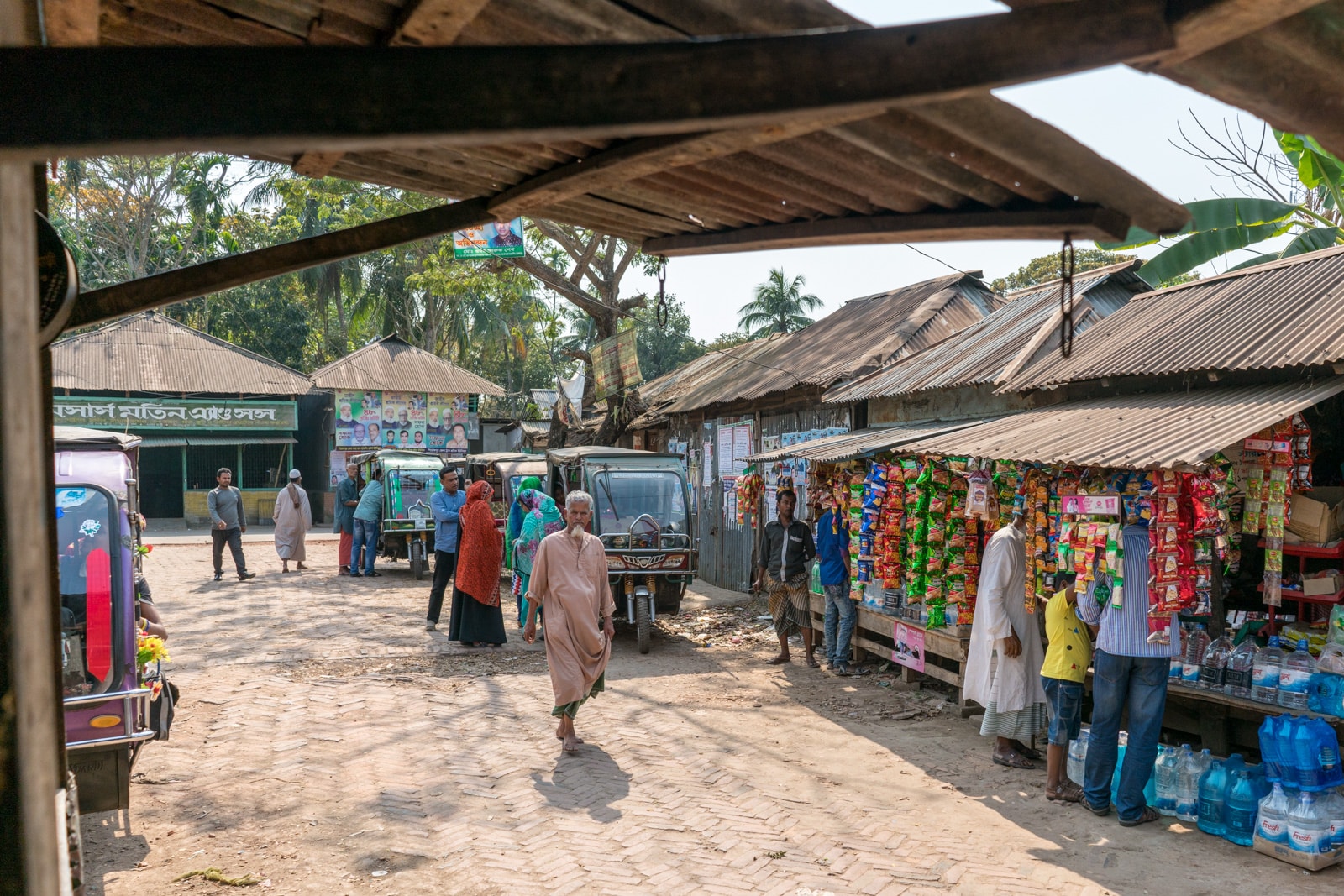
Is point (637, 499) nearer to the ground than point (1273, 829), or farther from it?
farther from it

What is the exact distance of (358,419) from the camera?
96.5 ft

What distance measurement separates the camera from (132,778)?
6.41 m

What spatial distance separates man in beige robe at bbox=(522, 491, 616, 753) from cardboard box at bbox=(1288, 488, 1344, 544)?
16.0ft

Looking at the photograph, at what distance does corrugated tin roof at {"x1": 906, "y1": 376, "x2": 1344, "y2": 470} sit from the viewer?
5.55m

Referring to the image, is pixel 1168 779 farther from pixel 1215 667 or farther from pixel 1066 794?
pixel 1215 667

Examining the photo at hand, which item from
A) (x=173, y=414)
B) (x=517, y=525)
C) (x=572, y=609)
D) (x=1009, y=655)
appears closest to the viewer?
(x=1009, y=655)

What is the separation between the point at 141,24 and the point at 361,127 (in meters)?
1.38

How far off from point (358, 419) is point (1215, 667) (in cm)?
2681

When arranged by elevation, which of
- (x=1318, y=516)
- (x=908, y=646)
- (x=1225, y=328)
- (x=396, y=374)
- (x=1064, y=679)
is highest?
(x=396, y=374)

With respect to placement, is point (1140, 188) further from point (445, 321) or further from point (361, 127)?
point (445, 321)

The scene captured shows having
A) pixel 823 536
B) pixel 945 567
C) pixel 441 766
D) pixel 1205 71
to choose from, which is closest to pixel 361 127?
pixel 1205 71

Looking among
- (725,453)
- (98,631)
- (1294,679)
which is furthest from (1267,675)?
(725,453)

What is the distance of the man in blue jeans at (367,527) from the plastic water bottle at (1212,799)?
14.3 meters

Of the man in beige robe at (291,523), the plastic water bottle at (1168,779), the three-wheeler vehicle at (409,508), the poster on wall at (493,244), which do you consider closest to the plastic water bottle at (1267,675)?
the plastic water bottle at (1168,779)
